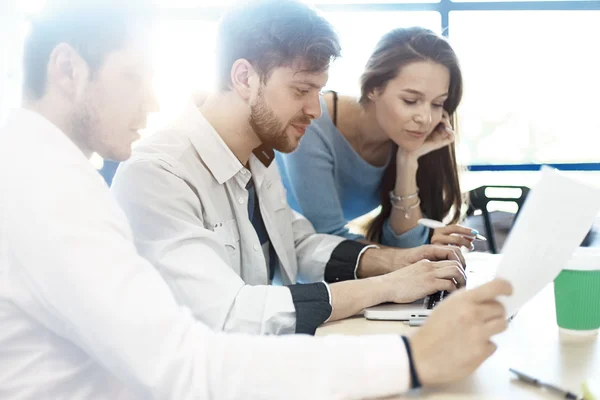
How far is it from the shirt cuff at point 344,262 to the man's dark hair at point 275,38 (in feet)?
1.62

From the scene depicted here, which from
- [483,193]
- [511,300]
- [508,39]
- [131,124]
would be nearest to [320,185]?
[483,193]

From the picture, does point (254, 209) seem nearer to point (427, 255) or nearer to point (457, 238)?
point (427, 255)

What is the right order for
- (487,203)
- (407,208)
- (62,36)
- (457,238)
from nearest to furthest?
(62,36) < (457,238) < (407,208) < (487,203)

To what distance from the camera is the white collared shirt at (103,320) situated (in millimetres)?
763

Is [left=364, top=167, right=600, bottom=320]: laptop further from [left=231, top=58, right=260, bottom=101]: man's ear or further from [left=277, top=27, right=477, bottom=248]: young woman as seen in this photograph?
[left=277, top=27, right=477, bottom=248]: young woman

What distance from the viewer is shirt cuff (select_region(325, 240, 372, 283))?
168 centimetres

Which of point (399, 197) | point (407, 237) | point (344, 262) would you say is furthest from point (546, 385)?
point (399, 197)

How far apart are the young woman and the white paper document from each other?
1.00 meters

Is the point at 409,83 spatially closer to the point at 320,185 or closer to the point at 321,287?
the point at 320,185

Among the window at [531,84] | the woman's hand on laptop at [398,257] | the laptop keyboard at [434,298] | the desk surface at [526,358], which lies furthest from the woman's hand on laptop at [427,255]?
the window at [531,84]

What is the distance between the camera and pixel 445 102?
2176 millimetres

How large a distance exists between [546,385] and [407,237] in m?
1.32

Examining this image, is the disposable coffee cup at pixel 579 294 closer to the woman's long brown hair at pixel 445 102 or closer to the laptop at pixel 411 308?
the laptop at pixel 411 308

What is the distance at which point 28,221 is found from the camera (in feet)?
2.56
